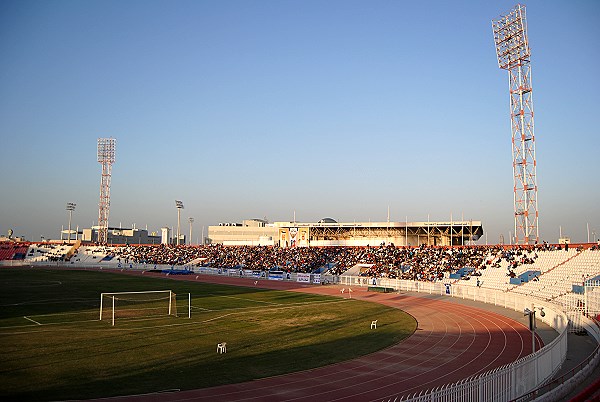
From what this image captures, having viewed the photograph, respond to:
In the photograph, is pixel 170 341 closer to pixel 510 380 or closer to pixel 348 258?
pixel 510 380

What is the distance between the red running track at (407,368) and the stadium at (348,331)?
0.10 metres

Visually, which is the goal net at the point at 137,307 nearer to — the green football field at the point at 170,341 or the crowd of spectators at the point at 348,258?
the green football field at the point at 170,341

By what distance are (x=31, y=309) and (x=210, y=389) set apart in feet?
75.3

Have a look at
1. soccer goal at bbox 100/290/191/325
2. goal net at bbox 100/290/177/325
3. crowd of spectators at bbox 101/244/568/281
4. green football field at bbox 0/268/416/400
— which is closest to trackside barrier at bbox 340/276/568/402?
green football field at bbox 0/268/416/400

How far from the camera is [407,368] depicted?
63.1ft

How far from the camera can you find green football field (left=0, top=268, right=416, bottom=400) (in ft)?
54.2

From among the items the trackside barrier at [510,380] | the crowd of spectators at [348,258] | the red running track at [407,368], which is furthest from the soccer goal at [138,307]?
the crowd of spectators at [348,258]

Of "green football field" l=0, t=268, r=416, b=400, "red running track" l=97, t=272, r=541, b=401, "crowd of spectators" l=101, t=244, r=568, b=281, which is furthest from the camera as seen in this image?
"crowd of spectators" l=101, t=244, r=568, b=281

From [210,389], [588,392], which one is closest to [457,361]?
[588,392]

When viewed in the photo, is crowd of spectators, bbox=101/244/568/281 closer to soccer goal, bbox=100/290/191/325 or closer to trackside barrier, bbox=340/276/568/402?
trackside barrier, bbox=340/276/568/402

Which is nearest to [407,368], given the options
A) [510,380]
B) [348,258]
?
[510,380]

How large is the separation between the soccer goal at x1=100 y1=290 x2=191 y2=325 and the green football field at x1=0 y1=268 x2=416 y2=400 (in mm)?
565

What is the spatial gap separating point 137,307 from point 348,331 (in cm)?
1623

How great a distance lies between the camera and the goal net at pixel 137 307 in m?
30.8
